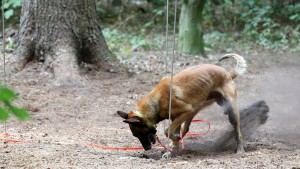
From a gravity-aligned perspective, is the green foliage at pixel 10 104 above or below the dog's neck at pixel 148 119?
above

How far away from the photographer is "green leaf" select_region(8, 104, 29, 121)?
7.24ft

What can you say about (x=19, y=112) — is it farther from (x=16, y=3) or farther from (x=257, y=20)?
(x=257, y=20)

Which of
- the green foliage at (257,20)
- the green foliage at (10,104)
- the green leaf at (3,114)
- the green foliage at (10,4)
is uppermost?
the green foliage at (10,104)

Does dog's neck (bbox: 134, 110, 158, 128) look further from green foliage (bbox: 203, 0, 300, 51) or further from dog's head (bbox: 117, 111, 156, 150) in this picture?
green foliage (bbox: 203, 0, 300, 51)

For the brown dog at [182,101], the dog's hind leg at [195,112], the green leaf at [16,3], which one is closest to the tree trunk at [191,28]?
the green leaf at [16,3]

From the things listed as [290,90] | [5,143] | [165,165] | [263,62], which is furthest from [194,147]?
[263,62]

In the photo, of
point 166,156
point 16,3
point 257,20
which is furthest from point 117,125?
point 257,20

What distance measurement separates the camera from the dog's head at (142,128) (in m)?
6.26

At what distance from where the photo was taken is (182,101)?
643 centimetres

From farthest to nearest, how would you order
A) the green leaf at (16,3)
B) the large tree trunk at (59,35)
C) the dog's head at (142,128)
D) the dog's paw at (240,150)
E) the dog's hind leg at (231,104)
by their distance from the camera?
the green leaf at (16,3) → the large tree trunk at (59,35) → the dog's hind leg at (231,104) → the dog's paw at (240,150) → the dog's head at (142,128)

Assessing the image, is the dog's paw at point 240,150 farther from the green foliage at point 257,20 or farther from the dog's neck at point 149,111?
the green foliage at point 257,20

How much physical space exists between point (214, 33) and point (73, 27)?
951 cm

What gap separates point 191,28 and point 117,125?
23.4ft

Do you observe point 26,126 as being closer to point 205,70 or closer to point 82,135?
point 82,135
